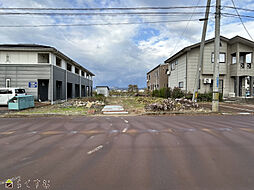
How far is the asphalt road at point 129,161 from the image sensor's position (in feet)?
7.29

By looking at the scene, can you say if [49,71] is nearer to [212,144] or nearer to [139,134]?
[139,134]

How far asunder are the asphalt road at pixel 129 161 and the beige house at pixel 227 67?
14.1 meters

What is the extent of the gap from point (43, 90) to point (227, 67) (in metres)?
22.9

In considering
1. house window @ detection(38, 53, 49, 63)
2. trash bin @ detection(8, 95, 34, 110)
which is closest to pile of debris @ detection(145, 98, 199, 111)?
trash bin @ detection(8, 95, 34, 110)

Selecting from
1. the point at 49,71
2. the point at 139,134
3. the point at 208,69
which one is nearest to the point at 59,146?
the point at 139,134

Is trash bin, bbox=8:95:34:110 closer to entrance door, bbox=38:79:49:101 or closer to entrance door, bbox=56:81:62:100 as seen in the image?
entrance door, bbox=38:79:49:101

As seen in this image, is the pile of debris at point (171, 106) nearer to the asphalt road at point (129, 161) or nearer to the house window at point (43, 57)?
the asphalt road at point (129, 161)

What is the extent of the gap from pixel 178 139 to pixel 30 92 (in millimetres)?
15011

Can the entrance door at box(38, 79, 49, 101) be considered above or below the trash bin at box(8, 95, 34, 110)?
above

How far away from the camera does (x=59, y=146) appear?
146 inches

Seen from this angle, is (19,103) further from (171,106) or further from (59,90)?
(171,106)

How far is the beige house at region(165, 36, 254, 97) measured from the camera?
54.5 ft

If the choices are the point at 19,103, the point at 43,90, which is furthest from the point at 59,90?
the point at 19,103

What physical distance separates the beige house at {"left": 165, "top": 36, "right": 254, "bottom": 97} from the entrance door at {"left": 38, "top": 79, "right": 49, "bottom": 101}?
56.1ft
